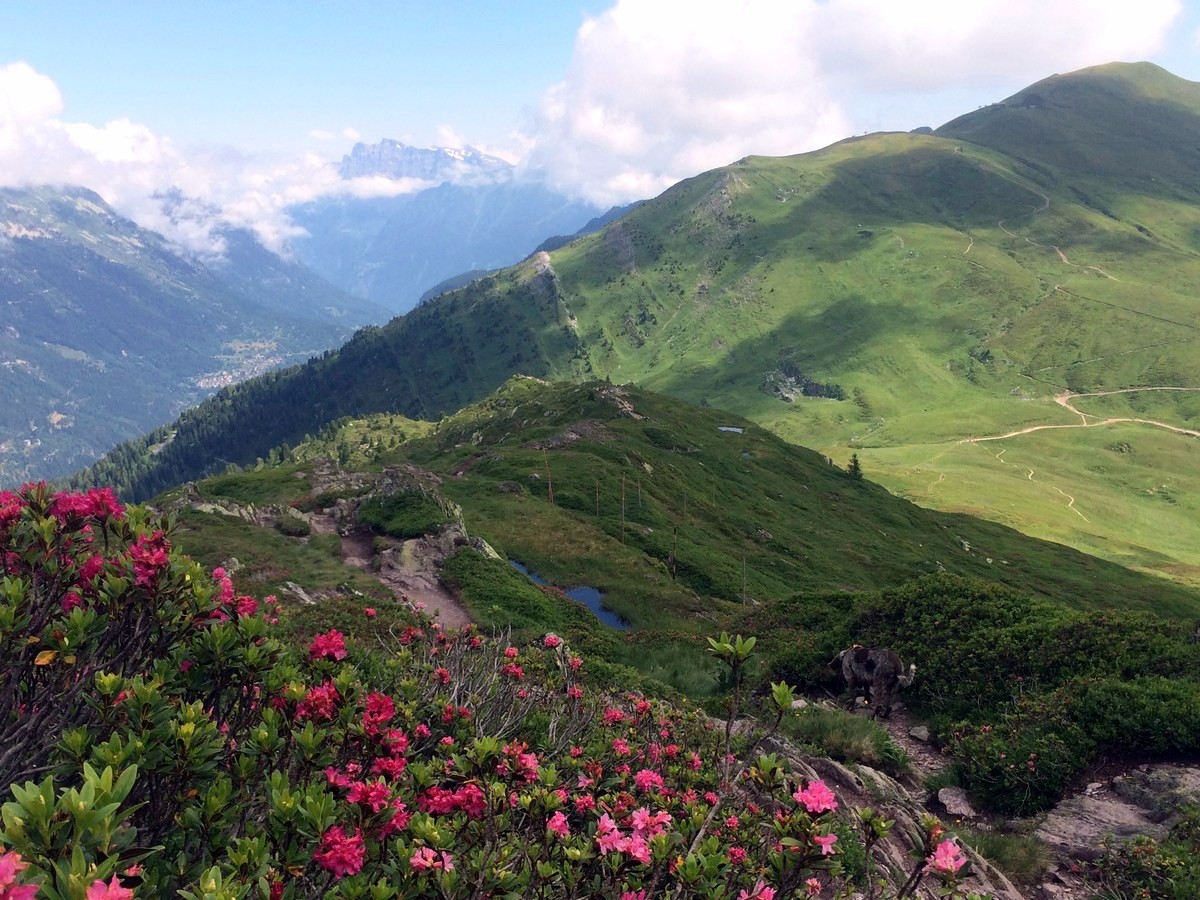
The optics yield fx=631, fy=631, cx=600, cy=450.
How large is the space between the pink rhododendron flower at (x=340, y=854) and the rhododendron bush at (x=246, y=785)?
0.01 m

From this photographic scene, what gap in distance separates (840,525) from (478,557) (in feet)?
230

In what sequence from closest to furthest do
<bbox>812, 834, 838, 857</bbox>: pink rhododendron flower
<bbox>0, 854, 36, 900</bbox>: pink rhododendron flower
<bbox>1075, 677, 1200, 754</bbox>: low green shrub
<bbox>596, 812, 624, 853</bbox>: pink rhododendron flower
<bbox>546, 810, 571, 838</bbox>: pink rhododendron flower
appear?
<bbox>0, 854, 36, 900</bbox>: pink rhododendron flower, <bbox>812, 834, 838, 857</bbox>: pink rhododendron flower, <bbox>596, 812, 624, 853</bbox>: pink rhododendron flower, <bbox>546, 810, 571, 838</bbox>: pink rhododendron flower, <bbox>1075, 677, 1200, 754</bbox>: low green shrub

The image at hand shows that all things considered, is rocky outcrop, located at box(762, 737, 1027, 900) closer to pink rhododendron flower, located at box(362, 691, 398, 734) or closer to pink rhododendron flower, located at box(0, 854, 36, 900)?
pink rhododendron flower, located at box(362, 691, 398, 734)

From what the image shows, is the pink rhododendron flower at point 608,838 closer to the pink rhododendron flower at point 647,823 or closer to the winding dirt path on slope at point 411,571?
the pink rhododendron flower at point 647,823

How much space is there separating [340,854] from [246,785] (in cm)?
194

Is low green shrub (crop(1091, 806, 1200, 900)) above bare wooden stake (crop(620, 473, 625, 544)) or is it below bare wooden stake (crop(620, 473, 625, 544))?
above

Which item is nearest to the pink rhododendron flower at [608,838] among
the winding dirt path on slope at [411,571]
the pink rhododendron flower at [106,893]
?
the pink rhododendron flower at [106,893]

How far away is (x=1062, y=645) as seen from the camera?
18797 millimetres

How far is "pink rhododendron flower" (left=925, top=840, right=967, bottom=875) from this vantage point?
178 inches

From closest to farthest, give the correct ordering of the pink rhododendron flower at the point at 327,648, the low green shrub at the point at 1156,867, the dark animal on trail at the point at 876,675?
the pink rhododendron flower at the point at 327,648, the low green shrub at the point at 1156,867, the dark animal on trail at the point at 876,675

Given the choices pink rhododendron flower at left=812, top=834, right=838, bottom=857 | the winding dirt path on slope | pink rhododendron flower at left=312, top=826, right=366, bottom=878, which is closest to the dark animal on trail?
pink rhododendron flower at left=812, top=834, right=838, bottom=857

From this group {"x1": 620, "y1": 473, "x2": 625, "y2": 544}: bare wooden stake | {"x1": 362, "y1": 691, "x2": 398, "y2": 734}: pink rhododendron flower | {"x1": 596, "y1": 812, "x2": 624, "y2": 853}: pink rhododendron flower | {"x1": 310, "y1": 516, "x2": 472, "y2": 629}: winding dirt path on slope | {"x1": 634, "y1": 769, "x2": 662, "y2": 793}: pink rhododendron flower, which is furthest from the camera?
{"x1": 620, "y1": 473, "x2": 625, "y2": 544}: bare wooden stake

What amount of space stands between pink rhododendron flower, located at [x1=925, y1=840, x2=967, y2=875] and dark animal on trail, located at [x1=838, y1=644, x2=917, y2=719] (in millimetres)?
17463

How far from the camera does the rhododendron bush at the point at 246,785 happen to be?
415 cm
